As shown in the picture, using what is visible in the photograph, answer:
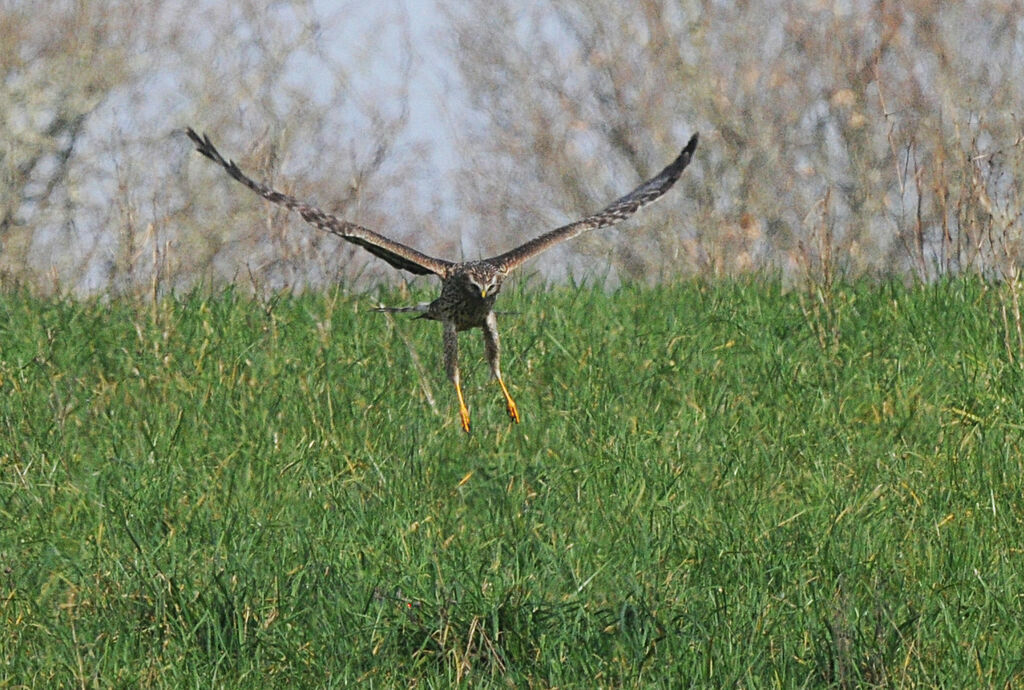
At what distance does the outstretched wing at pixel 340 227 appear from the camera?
6105mm

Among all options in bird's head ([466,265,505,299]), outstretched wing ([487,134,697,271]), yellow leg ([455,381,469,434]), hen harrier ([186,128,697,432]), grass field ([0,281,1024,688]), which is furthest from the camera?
outstretched wing ([487,134,697,271])

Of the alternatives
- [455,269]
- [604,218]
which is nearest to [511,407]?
[455,269]

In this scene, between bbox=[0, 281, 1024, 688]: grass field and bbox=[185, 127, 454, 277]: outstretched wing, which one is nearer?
bbox=[0, 281, 1024, 688]: grass field

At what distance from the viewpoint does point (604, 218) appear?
6.92 metres

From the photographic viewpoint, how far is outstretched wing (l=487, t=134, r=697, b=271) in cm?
659

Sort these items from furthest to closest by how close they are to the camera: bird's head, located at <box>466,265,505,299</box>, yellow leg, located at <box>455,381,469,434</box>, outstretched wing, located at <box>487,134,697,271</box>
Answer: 1. outstretched wing, located at <box>487,134,697,271</box>
2. bird's head, located at <box>466,265,505,299</box>
3. yellow leg, located at <box>455,381,469,434</box>

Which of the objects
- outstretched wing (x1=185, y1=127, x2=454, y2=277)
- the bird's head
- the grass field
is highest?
outstretched wing (x1=185, y1=127, x2=454, y2=277)

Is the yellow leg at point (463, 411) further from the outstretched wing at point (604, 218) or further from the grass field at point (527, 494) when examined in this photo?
the outstretched wing at point (604, 218)

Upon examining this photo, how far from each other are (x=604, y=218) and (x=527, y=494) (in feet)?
6.44

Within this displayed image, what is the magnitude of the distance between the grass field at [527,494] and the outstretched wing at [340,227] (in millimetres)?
580

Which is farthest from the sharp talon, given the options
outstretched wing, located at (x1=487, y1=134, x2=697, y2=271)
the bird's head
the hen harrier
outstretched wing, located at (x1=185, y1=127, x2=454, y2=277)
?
outstretched wing, located at (x1=185, y1=127, x2=454, y2=277)

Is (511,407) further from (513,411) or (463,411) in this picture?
(463,411)

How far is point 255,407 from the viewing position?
6.39 metres

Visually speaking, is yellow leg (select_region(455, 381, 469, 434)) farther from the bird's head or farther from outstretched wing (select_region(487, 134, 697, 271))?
outstretched wing (select_region(487, 134, 697, 271))
